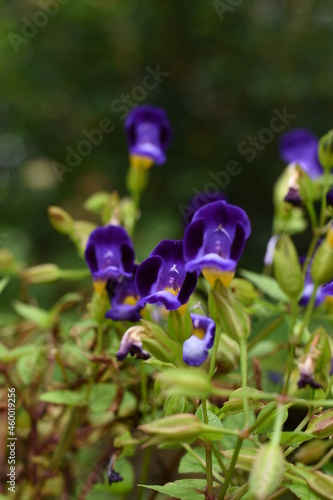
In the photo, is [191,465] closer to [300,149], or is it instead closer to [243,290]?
[243,290]

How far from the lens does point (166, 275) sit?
0.38m

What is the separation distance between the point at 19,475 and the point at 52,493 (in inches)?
1.3

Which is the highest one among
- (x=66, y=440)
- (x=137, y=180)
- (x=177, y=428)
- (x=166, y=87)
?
(x=166, y=87)

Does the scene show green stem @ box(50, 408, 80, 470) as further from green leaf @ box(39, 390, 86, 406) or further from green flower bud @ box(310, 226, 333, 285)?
green flower bud @ box(310, 226, 333, 285)

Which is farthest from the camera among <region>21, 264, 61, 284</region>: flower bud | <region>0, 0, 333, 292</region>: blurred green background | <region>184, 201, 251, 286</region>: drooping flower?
<region>0, 0, 333, 292</region>: blurred green background

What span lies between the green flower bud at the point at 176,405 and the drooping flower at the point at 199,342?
7 cm

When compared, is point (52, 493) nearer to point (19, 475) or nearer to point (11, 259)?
point (19, 475)

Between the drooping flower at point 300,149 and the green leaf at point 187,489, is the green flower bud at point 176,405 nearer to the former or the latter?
the green leaf at point 187,489

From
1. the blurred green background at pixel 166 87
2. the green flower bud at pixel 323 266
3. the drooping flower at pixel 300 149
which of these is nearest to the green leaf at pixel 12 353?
the green flower bud at pixel 323 266

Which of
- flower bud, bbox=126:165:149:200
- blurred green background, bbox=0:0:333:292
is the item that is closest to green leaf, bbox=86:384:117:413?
flower bud, bbox=126:165:149:200

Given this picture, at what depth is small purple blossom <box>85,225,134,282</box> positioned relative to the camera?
45 cm

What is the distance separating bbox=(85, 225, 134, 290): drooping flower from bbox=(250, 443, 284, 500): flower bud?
21 centimetres

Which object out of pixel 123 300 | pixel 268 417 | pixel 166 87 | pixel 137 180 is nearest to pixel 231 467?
pixel 268 417

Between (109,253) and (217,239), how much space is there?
0.35 feet
